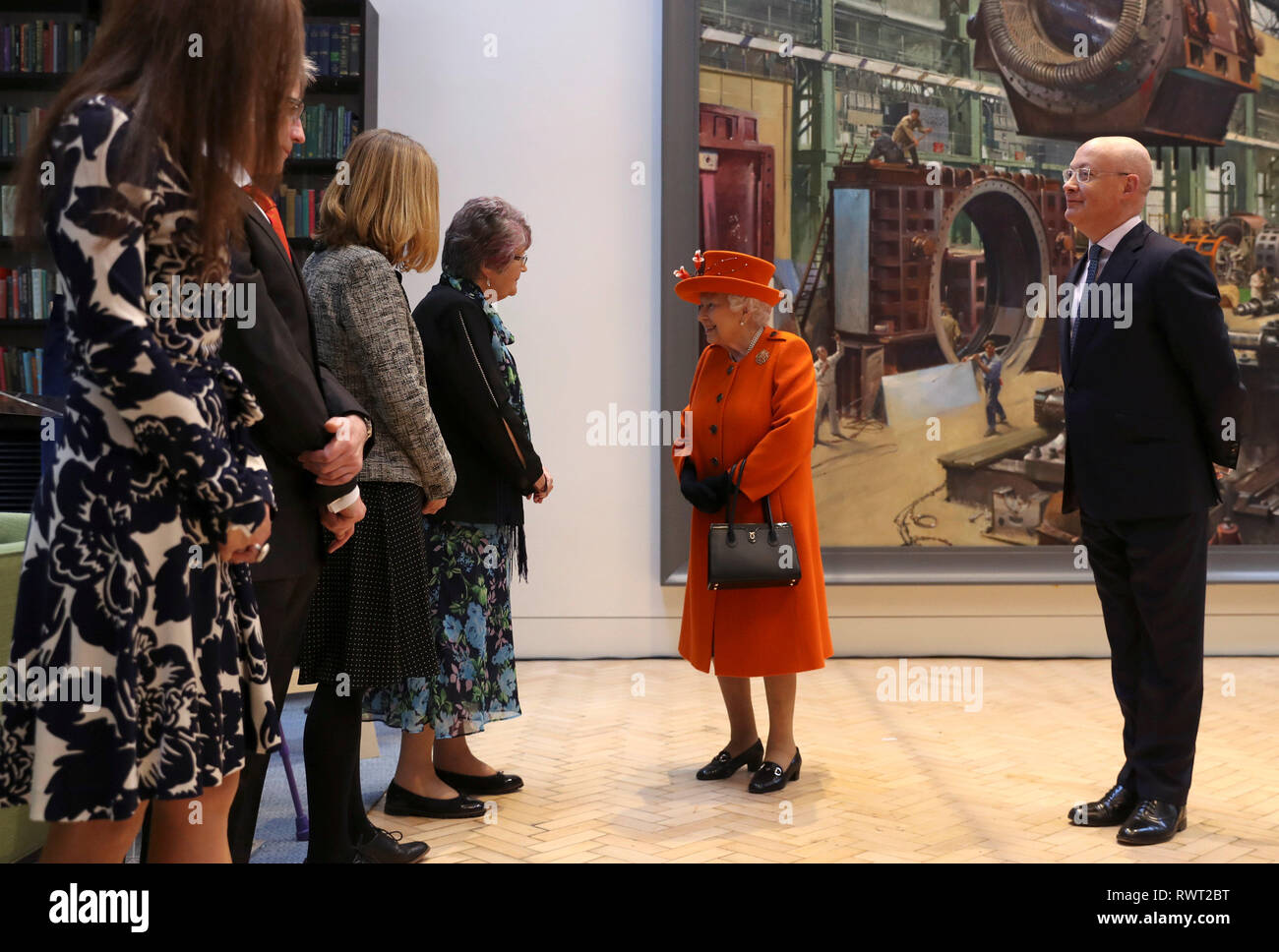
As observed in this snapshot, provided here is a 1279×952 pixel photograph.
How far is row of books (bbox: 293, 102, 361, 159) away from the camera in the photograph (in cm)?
590

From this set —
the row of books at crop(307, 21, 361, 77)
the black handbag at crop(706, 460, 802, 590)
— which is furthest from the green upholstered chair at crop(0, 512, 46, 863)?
the row of books at crop(307, 21, 361, 77)

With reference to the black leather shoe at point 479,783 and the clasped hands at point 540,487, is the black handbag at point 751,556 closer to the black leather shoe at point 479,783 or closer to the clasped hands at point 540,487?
→ the clasped hands at point 540,487

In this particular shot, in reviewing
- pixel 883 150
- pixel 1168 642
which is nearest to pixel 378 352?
pixel 1168 642

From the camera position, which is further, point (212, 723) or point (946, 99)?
point (946, 99)

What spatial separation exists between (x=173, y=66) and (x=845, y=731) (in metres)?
3.58

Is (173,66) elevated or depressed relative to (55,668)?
elevated

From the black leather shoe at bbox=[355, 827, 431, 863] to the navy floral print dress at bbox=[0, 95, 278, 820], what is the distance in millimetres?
1395

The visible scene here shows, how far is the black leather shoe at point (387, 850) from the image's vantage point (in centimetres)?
279

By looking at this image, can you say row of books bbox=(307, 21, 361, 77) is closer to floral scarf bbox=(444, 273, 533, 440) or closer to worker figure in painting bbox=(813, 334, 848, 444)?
worker figure in painting bbox=(813, 334, 848, 444)

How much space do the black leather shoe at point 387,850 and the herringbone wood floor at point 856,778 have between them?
0.05 meters

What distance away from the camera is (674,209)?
6.04 metres
